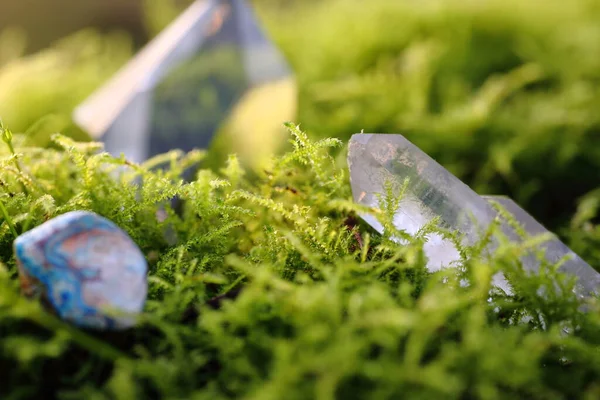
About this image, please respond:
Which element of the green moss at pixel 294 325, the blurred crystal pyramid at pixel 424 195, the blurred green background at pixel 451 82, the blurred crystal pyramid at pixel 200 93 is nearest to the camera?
the green moss at pixel 294 325

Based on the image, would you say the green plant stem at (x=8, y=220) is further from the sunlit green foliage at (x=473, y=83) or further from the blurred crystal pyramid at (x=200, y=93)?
the sunlit green foliage at (x=473, y=83)

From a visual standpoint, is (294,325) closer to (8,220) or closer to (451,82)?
(8,220)

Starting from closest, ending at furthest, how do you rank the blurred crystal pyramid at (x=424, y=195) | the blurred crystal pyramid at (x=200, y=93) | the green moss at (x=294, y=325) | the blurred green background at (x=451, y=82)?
the green moss at (x=294, y=325)
the blurred crystal pyramid at (x=424, y=195)
the blurred crystal pyramid at (x=200, y=93)
the blurred green background at (x=451, y=82)

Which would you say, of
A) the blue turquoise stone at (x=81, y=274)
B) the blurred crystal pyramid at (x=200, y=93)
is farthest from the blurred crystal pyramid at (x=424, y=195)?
the blurred crystal pyramid at (x=200, y=93)

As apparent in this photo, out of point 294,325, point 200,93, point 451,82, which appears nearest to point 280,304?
point 294,325

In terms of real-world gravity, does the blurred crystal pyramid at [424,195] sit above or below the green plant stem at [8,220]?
below

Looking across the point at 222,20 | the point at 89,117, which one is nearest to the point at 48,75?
the point at 89,117

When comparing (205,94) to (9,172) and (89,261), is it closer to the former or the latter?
(9,172)
